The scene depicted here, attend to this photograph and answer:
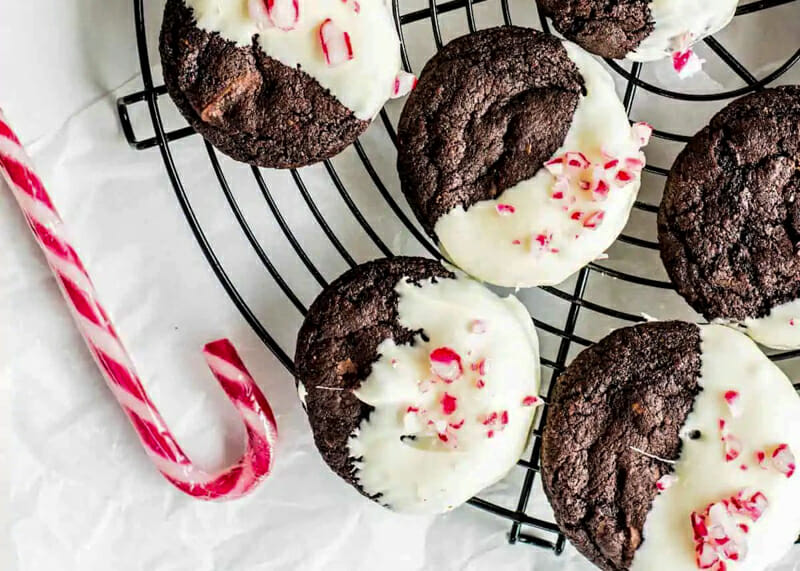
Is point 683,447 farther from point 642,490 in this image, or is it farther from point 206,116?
point 206,116

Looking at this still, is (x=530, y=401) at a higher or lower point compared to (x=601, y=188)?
lower

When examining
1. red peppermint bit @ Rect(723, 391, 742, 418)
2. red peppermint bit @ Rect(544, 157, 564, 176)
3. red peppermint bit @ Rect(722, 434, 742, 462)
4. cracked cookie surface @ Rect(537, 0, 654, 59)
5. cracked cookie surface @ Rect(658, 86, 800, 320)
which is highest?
cracked cookie surface @ Rect(537, 0, 654, 59)

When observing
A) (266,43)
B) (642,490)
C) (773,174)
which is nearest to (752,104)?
(773,174)

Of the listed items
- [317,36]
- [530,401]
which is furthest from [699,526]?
[317,36]

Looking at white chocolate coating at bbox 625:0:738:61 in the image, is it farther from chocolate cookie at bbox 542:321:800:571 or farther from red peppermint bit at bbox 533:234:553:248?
chocolate cookie at bbox 542:321:800:571

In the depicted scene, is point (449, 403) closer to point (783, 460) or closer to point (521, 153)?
point (521, 153)

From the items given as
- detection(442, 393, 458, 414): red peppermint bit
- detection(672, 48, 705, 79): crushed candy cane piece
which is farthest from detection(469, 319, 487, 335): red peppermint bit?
detection(672, 48, 705, 79): crushed candy cane piece

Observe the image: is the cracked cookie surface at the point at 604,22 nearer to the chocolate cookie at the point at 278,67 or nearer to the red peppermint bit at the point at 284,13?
the chocolate cookie at the point at 278,67
